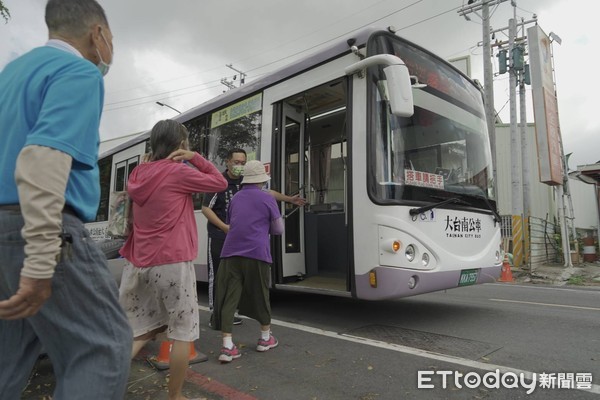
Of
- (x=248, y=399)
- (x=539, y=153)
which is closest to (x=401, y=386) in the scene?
(x=248, y=399)

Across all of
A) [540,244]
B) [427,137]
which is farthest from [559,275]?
[427,137]

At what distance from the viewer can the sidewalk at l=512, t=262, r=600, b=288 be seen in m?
10.9

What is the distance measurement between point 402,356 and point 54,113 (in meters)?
3.33

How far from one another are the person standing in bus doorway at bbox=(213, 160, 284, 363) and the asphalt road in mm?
447

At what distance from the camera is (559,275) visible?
39.2 feet

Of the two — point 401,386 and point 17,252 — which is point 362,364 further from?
point 17,252

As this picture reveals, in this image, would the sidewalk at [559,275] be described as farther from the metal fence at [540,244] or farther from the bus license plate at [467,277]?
the bus license plate at [467,277]

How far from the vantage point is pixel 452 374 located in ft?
10.8

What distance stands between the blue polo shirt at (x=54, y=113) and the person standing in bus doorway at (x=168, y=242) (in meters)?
1.16

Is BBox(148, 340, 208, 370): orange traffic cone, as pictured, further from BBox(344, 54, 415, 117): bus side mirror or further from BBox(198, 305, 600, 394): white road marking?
BBox(344, 54, 415, 117): bus side mirror

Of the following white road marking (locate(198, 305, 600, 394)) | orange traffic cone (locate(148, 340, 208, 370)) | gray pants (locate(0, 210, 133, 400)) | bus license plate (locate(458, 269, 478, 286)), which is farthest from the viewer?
bus license plate (locate(458, 269, 478, 286))

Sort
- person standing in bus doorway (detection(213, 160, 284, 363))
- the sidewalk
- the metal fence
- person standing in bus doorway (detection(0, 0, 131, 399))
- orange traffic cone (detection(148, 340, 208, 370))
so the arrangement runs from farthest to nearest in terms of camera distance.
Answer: the metal fence < the sidewalk < person standing in bus doorway (detection(213, 160, 284, 363)) < orange traffic cone (detection(148, 340, 208, 370)) < person standing in bus doorway (detection(0, 0, 131, 399))

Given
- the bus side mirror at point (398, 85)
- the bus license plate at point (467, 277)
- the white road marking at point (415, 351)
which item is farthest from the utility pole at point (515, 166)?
the bus side mirror at point (398, 85)

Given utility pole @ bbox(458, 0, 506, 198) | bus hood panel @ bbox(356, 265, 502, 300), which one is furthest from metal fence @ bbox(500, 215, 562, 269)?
bus hood panel @ bbox(356, 265, 502, 300)
